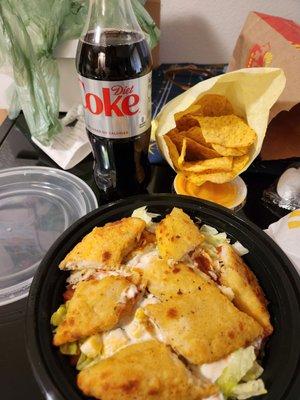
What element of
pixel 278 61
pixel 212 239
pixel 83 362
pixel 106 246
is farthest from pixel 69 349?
pixel 278 61

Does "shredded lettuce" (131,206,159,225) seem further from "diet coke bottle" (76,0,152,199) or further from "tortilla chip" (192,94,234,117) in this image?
"tortilla chip" (192,94,234,117)

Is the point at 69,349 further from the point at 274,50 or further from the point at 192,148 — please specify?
the point at 274,50

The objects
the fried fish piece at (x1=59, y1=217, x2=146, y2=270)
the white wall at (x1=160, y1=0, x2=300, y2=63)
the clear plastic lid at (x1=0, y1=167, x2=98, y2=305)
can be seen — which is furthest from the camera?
the white wall at (x1=160, y1=0, x2=300, y2=63)

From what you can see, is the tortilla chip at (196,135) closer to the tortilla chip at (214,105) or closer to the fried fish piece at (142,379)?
the tortilla chip at (214,105)

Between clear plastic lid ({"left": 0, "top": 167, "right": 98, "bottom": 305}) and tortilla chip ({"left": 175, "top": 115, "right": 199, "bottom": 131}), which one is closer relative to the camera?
clear plastic lid ({"left": 0, "top": 167, "right": 98, "bottom": 305})

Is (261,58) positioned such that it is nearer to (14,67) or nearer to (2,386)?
(14,67)

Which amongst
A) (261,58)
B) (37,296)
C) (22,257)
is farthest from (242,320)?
(261,58)

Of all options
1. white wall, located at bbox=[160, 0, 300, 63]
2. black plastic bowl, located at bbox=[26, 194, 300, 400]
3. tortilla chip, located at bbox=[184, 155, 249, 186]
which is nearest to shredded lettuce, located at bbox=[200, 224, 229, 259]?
black plastic bowl, located at bbox=[26, 194, 300, 400]
